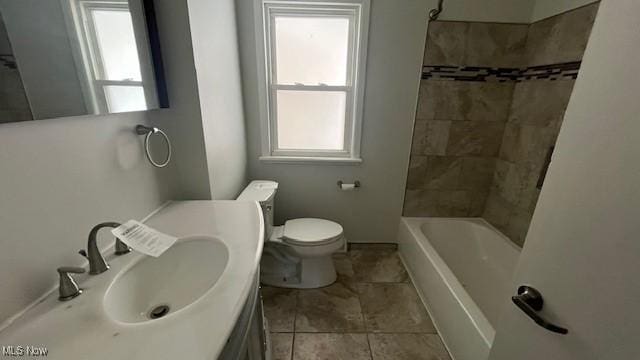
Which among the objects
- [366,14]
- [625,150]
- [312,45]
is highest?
[366,14]

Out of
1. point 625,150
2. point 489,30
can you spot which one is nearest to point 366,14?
point 489,30

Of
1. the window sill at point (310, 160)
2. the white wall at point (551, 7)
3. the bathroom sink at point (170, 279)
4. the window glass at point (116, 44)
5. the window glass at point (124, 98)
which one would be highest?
the white wall at point (551, 7)

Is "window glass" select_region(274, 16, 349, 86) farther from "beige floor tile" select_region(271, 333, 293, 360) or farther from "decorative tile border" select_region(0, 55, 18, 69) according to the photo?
"beige floor tile" select_region(271, 333, 293, 360)

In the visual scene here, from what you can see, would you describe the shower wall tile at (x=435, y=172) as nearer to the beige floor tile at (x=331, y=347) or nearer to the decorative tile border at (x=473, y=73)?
the decorative tile border at (x=473, y=73)

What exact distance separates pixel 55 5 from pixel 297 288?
71.9 inches

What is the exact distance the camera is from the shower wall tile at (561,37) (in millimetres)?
1349

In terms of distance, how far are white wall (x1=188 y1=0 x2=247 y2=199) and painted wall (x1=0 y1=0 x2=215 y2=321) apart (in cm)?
6

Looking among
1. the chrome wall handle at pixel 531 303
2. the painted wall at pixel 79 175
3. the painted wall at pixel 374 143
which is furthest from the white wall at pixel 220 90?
the chrome wall handle at pixel 531 303

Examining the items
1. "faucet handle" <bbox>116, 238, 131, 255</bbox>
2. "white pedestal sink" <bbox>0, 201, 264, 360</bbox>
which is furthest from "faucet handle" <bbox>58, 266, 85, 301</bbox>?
"faucet handle" <bbox>116, 238, 131, 255</bbox>

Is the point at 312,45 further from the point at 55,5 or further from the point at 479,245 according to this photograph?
the point at 479,245

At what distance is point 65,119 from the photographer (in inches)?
29.1

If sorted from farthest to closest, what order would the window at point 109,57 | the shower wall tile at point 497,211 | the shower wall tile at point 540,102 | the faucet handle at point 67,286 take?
the shower wall tile at point 497,211 < the shower wall tile at point 540,102 < the window at point 109,57 < the faucet handle at point 67,286

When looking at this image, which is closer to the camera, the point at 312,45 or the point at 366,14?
the point at 366,14

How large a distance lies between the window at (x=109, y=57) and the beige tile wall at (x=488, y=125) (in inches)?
69.2
